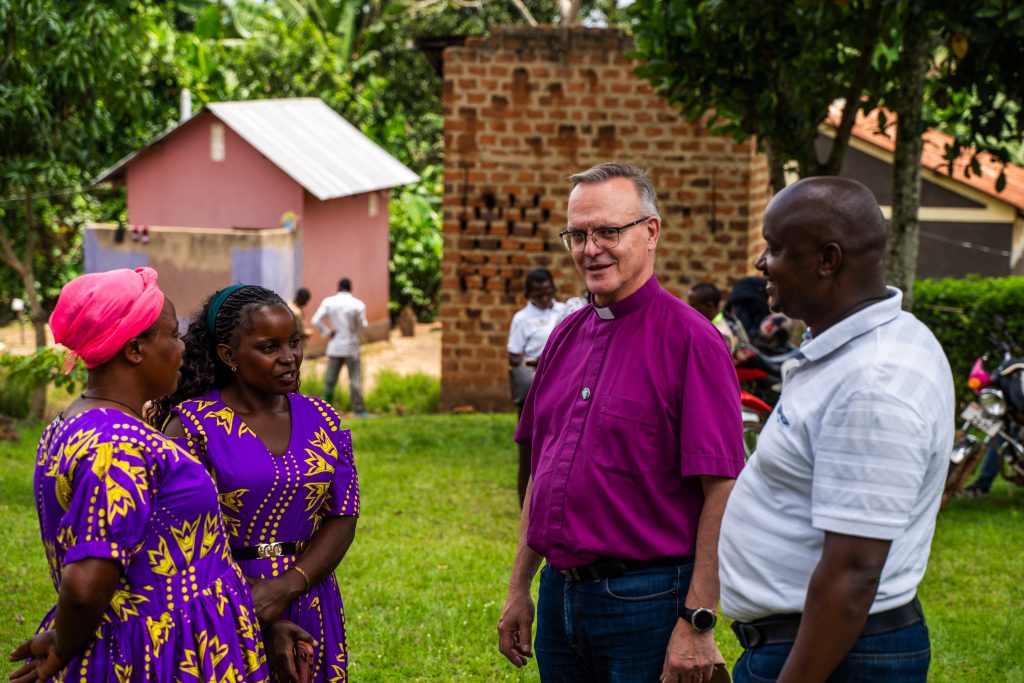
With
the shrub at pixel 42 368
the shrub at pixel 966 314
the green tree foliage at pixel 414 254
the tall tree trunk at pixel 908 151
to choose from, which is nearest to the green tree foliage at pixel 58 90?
the shrub at pixel 42 368

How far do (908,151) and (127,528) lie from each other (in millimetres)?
6931

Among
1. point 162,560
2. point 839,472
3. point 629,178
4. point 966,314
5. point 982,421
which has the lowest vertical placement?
point 982,421

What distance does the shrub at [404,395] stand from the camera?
47.7 feet

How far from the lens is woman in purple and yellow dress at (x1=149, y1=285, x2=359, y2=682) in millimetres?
3184

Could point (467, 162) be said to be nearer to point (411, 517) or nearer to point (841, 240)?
point (411, 517)

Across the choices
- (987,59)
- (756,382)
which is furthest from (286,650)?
(756,382)

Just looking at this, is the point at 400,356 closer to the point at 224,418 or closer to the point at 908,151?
the point at 908,151

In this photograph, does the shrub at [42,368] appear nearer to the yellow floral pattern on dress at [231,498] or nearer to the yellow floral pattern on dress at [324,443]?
the yellow floral pattern on dress at [324,443]

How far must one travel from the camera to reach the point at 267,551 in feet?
10.6

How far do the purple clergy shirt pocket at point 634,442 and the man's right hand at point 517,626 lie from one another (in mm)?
552

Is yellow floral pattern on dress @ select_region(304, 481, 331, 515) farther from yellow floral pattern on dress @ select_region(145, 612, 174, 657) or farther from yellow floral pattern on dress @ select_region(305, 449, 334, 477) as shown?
yellow floral pattern on dress @ select_region(145, 612, 174, 657)

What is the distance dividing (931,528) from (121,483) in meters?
1.71

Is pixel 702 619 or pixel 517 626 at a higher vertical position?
pixel 702 619

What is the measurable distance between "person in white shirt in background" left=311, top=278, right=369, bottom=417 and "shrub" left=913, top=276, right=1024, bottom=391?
246 inches
